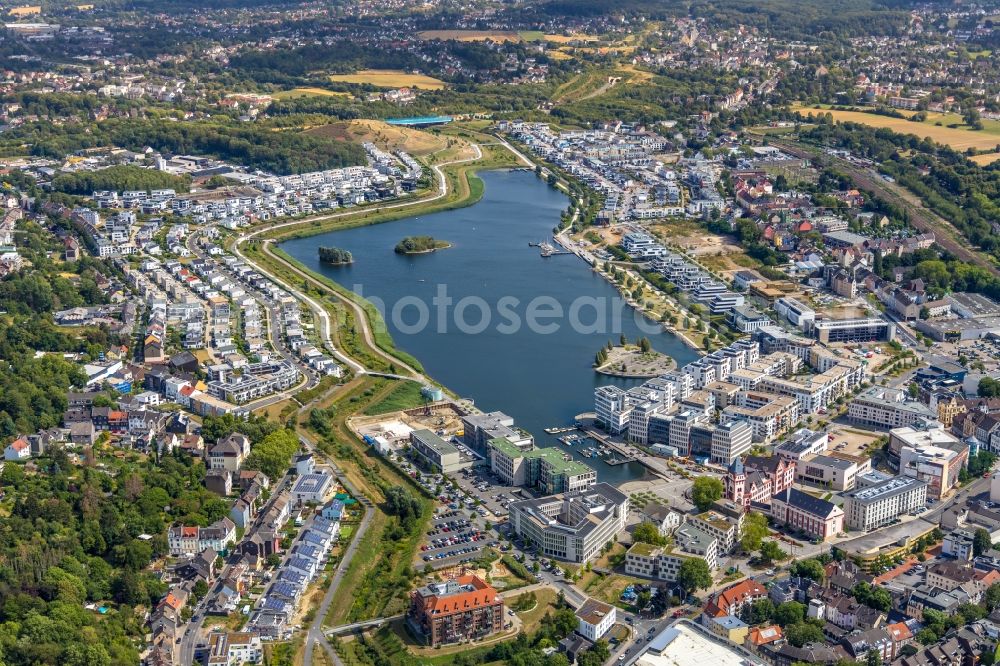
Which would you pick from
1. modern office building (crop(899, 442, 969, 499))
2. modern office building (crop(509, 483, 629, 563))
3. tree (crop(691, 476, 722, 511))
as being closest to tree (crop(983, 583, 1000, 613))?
modern office building (crop(899, 442, 969, 499))

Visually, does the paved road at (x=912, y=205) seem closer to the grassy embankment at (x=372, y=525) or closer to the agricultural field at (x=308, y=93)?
the grassy embankment at (x=372, y=525)

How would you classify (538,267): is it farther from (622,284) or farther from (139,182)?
(139,182)

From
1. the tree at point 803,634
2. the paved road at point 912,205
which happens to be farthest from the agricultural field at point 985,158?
the tree at point 803,634

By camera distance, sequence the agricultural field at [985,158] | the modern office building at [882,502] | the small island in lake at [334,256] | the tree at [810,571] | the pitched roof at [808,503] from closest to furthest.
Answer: the tree at [810,571] < the pitched roof at [808,503] < the modern office building at [882,502] < the small island in lake at [334,256] < the agricultural field at [985,158]

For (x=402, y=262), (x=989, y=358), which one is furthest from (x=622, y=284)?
(x=989, y=358)

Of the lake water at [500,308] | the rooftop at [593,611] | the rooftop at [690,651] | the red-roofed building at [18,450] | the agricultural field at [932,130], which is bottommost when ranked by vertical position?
the lake water at [500,308]

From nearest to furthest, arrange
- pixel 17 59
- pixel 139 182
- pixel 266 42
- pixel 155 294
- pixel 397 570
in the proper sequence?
pixel 397 570 < pixel 155 294 < pixel 139 182 < pixel 17 59 < pixel 266 42

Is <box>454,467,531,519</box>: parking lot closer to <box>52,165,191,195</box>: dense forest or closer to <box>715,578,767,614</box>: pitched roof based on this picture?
<box>715,578,767,614</box>: pitched roof
